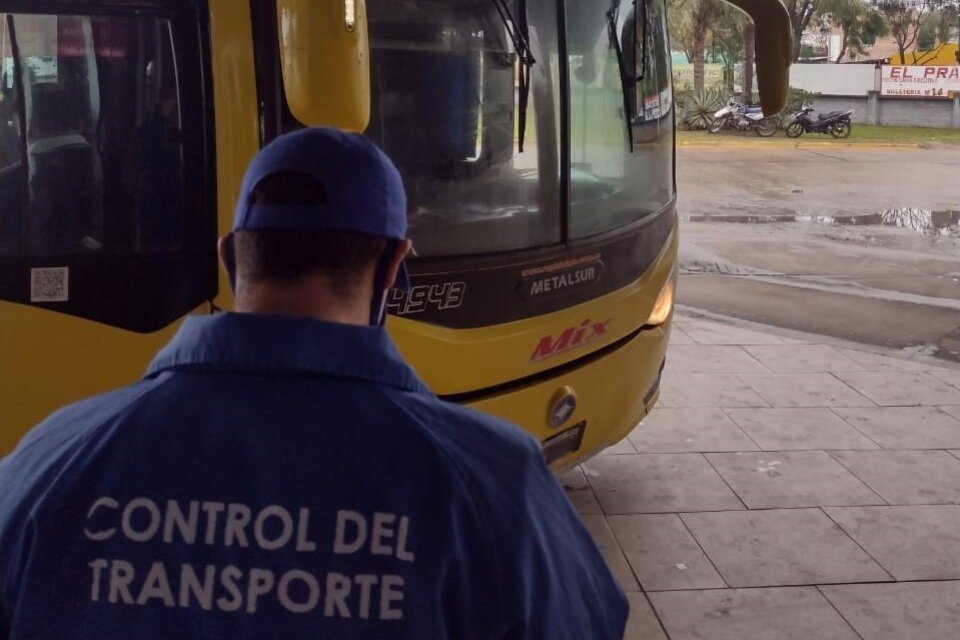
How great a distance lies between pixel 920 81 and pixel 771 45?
33.3 meters

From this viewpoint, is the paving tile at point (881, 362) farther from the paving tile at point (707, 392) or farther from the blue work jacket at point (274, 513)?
the blue work jacket at point (274, 513)

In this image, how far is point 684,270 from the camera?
1152cm

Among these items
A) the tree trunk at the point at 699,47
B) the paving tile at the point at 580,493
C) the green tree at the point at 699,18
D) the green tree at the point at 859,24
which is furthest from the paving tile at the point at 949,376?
the green tree at the point at 859,24

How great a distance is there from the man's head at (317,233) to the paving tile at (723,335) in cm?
731

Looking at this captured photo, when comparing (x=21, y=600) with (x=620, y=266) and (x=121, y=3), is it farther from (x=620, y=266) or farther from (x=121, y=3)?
(x=620, y=266)

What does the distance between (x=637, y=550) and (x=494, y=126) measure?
78.0 inches

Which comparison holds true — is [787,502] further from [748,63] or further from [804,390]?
[748,63]

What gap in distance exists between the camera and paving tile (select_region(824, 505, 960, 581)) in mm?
4707

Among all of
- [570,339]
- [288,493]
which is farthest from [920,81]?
[288,493]

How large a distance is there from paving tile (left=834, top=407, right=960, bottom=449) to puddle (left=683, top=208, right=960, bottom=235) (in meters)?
8.17

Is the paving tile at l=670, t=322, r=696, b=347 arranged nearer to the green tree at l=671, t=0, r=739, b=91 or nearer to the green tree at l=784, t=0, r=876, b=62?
the green tree at l=671, t=0, r=739, b=91

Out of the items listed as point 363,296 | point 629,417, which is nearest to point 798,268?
point 629,417

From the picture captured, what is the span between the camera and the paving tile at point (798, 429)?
6.23 metres

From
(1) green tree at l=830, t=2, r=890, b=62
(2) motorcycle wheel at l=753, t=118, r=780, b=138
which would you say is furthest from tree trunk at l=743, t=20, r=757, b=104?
(1) green tree at l=830, t=2, r=890, b=62
